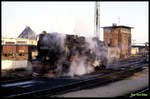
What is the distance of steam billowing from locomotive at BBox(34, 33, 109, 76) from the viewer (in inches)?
587

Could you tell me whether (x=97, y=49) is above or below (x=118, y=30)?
below

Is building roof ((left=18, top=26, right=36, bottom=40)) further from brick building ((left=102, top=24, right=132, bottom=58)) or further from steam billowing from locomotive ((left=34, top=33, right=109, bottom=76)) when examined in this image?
steam billowing from locomotive ((left=34, top=33, right=109, bottom=76))

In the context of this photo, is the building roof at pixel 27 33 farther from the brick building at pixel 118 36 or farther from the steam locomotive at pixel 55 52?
the steam locomotive at pixel 55 52

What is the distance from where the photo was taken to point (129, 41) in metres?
50.6

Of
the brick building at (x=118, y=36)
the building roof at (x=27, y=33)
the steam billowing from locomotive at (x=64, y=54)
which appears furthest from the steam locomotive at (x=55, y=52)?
the building roof at (x=27, y=33)

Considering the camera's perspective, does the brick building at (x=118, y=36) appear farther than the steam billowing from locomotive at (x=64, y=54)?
Yes

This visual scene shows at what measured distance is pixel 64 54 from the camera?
15.1 meters

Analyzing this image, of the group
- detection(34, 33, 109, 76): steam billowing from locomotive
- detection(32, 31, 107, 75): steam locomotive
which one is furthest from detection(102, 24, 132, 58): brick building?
detection(32, 31, 107, 75): steam locomotive

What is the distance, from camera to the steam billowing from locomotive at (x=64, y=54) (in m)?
14.9

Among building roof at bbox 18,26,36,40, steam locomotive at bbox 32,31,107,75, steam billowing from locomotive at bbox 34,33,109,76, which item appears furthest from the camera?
building roof at bbox 18,26,36,40

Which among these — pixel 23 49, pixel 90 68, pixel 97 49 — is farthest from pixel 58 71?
pixel 23 49

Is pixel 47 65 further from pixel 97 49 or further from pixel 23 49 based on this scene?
pixel 23 49

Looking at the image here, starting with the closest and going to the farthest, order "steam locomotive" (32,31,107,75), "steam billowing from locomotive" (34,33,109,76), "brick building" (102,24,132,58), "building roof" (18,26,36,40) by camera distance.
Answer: "steam locomotive" (32,31,107,75), "steam billowing from locomotive" (34,33,109,76), "brick building" (102,24,132,58), "building roof" (18,26,36,40)

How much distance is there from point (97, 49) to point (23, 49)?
16.5m
